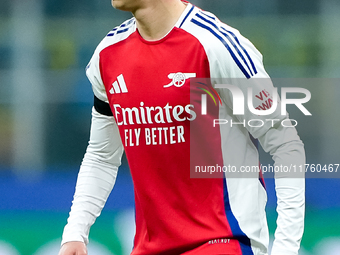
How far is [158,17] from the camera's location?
4.50 ft

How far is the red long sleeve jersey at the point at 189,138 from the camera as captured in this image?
1.30 m

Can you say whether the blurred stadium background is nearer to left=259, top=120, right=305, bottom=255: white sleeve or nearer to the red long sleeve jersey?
the red long sleeve jersey

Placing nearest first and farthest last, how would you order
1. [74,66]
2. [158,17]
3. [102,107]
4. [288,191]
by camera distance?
[288,191], [158,17], [102,107], [74,66]

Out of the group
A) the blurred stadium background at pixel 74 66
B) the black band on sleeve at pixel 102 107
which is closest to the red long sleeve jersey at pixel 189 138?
the black band on sleeve at pixel 102 107

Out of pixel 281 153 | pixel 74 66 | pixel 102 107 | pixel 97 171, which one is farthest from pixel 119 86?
pixel 74 66

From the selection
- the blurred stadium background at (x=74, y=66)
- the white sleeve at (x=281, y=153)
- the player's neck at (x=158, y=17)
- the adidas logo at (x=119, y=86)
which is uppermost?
the player's neck at (x=158, y=17)

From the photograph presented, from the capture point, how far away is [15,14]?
5.31 metres

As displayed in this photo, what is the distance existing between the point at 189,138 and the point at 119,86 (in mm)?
242

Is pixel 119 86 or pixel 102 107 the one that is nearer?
pixel 119 86

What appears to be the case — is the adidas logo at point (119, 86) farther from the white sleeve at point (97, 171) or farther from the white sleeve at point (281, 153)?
the white sleeve at point (281, 153)

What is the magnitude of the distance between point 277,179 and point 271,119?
15cm

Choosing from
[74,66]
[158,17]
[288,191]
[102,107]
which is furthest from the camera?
[74,66]

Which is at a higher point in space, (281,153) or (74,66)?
(281,153)

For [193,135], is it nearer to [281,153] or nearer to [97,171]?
[281,153]
